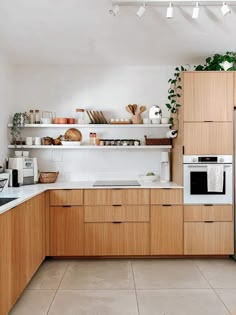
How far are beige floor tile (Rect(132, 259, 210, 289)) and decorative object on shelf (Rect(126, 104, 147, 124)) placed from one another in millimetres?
1747

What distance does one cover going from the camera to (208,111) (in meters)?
3.79

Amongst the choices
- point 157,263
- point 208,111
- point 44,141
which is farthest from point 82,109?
point 157,263

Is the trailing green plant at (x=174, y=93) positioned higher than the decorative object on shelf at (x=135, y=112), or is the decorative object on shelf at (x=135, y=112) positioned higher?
the trailing green plant at (x=174, y=93)

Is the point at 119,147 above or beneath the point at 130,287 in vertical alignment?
above

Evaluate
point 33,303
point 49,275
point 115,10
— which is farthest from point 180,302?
point 115,10

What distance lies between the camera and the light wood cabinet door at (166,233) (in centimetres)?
379

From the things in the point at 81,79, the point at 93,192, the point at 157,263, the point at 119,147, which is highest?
the point at 81,79

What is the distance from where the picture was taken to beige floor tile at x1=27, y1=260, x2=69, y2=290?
3.10 meters

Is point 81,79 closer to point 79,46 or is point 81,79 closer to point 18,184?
point 79,46

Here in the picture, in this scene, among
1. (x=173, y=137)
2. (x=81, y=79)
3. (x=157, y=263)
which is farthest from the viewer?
(x=81, y=79)

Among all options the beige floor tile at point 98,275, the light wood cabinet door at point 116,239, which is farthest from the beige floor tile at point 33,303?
the light wood cabinet door at point 116,239

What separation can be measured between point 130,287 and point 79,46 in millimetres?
2607

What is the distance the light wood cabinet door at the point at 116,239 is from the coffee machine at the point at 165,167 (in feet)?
2.49

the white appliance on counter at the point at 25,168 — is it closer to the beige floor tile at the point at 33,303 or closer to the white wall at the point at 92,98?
the white wall at the point at 92,98
